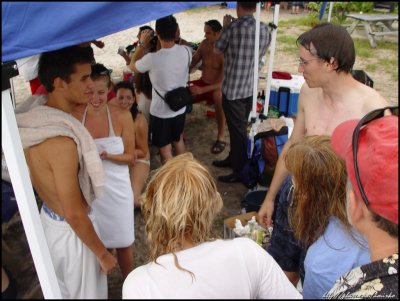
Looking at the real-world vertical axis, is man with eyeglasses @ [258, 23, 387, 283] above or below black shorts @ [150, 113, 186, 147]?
above

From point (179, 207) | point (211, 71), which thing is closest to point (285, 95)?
point (211, 71)

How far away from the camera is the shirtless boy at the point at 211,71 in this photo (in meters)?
4.20

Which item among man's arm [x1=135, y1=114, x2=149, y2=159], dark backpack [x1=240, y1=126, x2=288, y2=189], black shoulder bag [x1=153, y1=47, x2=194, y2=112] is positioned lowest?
dark backpack [x1=240, y1=126, x2=288, y2=189]

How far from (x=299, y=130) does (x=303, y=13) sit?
4644mm

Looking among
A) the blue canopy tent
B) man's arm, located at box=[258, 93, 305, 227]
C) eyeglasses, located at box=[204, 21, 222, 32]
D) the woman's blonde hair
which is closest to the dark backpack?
man's arm, located at box=[258, 93, 305, 227]

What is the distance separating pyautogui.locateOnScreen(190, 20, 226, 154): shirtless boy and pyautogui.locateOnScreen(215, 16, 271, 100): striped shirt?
1.19ft

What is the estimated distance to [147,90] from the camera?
4141 mm

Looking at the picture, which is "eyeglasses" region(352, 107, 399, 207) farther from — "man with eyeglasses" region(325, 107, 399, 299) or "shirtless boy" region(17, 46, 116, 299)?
"shirtless boy" region(17, 46, 116, 299)

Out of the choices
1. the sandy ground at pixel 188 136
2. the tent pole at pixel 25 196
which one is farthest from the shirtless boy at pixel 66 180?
the tent pole at pixel 25 196

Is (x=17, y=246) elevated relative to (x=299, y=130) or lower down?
elevated

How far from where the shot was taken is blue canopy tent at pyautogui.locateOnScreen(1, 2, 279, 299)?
3.26 ft

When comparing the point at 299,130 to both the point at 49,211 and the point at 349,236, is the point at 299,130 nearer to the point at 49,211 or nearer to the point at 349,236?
the point at 349,236

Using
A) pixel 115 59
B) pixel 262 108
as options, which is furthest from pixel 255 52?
pixel 115 59

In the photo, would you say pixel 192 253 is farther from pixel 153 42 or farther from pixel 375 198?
pixel 153 42
